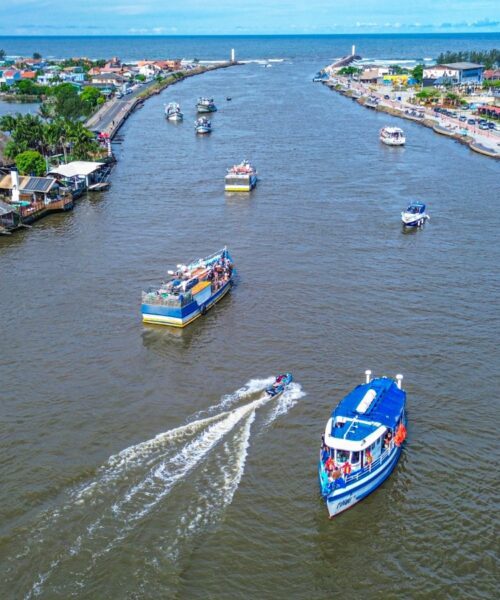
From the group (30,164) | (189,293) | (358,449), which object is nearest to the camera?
(358,449)

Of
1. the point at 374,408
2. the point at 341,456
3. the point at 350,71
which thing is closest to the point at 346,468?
the point at 341,456

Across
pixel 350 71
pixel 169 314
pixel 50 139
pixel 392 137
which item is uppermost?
pixel 350 71

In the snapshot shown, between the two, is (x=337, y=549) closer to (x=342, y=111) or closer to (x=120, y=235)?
(x=120, y=235)

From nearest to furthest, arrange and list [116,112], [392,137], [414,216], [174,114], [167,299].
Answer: [167,299] → [414,216] → [392,137] → [174,114] → [116,112]

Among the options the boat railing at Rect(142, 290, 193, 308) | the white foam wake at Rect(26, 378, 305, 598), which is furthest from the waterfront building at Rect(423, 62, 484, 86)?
the white foam wake at Rect(26, 378, 305, 598)

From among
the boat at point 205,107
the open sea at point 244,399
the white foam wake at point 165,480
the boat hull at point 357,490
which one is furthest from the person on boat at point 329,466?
the boat at point 205,107

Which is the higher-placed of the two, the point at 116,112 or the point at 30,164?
the point at 116,112

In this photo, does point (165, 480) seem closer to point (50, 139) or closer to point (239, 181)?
point (239, 181)
